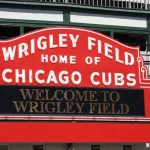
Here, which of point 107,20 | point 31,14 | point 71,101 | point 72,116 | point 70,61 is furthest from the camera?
point 107,20

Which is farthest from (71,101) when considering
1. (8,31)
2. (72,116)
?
(8,31)

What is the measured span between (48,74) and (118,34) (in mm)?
7197

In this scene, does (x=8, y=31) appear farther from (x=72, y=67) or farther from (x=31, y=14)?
(x=72, y=67)

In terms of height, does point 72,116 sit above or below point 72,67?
below

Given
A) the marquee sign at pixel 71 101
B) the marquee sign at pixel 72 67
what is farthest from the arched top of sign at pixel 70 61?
the marquee sign at pixel 71 101

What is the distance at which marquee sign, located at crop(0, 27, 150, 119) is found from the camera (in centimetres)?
2419

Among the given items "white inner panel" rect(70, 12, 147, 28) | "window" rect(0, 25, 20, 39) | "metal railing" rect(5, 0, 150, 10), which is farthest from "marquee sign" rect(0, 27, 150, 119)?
"window" rect(0, 25, 20, 39)

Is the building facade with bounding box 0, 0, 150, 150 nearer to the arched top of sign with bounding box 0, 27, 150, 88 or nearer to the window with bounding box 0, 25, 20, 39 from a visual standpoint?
the window with bounding box 0, 25, 20, 39

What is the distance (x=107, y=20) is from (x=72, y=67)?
4393 millimetres

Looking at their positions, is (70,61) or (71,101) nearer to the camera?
(71,101)

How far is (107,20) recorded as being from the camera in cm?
2830

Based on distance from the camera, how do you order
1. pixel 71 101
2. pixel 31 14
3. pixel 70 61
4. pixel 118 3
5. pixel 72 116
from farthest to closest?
pixel 118 3 < pixel 31 14 < pixel 70 61 < pixel 71 101 < pixel 72 116

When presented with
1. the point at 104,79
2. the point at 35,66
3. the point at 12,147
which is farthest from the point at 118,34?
the point at 12,147

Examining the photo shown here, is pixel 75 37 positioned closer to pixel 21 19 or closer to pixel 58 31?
pixel 58 31
